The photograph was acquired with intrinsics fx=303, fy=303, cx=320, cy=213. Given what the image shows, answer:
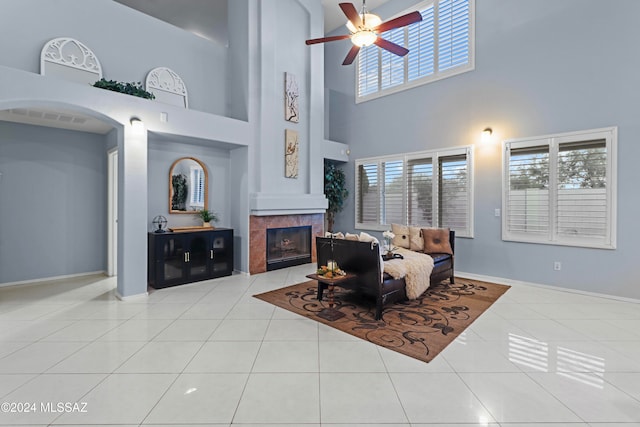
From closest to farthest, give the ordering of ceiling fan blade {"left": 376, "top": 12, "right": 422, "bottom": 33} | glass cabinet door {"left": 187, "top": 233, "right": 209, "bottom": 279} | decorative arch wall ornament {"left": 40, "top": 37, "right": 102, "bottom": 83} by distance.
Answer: ceiling fan blade {"left": 376, "top": 12, "right": 422, "bottom": 33}
decorative arch wall ornament {"left": 40, "top": 37, "right": 102, "bottom": 83}
glass cabinet door {"left": 187, "top": 233, "right": 209, "bottom": 279}

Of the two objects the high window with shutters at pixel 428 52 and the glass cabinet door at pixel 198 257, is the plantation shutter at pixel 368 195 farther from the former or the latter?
the glass cabinet door at pixel 198 257

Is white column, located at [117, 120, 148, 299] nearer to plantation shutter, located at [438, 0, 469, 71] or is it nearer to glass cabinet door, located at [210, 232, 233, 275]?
glass cabinet door, located at [210, 232, 233, 275]

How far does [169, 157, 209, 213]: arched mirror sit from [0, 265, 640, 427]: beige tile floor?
6.73 feet

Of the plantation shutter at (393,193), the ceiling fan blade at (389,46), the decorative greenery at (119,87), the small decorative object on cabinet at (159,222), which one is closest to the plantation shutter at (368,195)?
the plantation shutter at (393,193)

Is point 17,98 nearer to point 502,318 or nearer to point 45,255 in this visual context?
point 45,255

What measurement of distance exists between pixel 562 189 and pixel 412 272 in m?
2.75

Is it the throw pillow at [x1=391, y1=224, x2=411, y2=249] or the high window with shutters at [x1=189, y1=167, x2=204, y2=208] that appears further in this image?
the high window with shutters at [x1=189, y1=167, x2=204, y2=208]

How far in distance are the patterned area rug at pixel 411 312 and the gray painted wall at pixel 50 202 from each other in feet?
11.8

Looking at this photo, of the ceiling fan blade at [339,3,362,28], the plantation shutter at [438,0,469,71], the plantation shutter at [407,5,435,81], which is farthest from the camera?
the plantation shutter at [407,5,435,81]

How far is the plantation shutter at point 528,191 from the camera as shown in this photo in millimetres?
4730

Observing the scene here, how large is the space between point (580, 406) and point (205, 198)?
17.9 ft

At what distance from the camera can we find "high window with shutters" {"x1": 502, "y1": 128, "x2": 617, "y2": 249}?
422 cm

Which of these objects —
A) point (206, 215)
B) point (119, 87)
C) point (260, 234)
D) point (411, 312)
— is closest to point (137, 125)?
point (119, 87)

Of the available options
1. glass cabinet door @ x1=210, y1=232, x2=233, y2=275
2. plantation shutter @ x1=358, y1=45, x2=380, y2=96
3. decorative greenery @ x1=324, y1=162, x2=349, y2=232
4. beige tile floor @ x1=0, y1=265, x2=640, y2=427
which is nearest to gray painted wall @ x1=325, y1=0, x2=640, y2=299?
plantation shutter @ x1=358, y1=45, x2=380, y2=96
